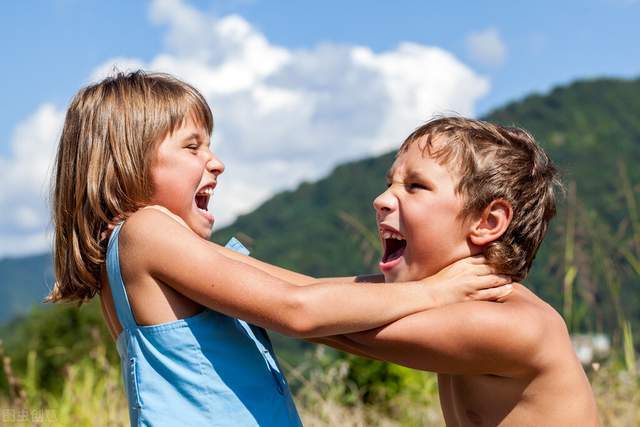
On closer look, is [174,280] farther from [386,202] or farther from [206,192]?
[386,202]

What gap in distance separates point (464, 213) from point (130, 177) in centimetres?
96

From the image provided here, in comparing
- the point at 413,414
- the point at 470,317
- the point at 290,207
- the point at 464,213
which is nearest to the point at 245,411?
the point at 470,317

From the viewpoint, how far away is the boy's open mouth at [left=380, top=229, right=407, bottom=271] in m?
2.49

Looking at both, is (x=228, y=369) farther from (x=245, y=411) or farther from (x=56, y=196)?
(x=56, y=196)

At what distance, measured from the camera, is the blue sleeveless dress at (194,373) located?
A: 223 centimetres

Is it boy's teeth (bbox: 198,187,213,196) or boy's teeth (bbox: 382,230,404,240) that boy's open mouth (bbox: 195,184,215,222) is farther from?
boy's teeth (bbox: 382,230,404,240)

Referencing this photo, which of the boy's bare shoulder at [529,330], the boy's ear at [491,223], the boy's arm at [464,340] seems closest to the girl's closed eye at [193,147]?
the boy's arm at [464,340]

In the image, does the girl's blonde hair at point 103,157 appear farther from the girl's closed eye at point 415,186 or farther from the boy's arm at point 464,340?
the boy's arm at point 464,340

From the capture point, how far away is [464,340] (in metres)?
2.26

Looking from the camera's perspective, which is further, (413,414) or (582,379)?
(413,414)

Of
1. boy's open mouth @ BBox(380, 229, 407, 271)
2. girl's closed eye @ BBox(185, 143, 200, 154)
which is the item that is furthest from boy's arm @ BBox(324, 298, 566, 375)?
girl's closed eye @ BBox(185, 143, 200, 154)

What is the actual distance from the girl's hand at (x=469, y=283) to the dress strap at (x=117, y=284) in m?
0.82

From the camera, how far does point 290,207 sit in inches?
2731

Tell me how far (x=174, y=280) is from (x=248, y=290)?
208mm
